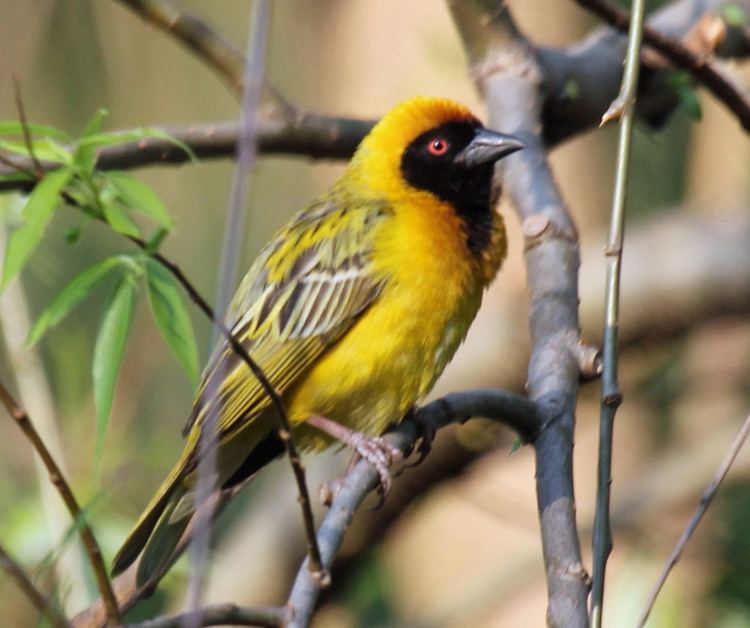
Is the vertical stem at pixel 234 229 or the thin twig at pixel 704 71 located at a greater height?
the thin twig at pixel 704 71

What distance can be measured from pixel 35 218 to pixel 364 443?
147cm

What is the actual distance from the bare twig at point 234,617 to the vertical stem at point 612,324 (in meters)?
0.60

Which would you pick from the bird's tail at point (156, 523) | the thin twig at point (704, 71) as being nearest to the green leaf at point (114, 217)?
the bird's tail at point (156, 523)

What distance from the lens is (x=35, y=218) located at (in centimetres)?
253

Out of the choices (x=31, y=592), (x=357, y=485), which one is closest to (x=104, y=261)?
(x=357, y=485)

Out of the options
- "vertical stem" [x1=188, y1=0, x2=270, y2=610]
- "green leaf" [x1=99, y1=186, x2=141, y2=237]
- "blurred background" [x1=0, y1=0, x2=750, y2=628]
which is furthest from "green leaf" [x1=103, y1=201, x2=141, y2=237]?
"blurred background" [x1=0, y1=0, x2=750, y2=628]

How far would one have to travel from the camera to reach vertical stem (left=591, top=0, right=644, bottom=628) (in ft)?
8.05

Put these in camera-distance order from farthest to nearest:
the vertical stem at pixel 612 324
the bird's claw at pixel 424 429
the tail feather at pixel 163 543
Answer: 1. the bird's claw at pixel 424 429
2. the tail feather at pixel 163 543
3. the vertical stem at pixel 612 324

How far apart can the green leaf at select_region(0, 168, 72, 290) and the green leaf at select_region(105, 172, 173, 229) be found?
174mm

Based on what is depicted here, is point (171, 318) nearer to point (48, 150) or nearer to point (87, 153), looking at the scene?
point (87, 153)

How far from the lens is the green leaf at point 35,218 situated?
253cm

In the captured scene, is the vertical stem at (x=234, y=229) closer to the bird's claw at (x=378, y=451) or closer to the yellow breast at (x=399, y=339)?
the bird's claw at (x=378, y=451)

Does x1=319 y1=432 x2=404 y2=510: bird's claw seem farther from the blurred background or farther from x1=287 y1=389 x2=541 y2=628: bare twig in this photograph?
the blurred background

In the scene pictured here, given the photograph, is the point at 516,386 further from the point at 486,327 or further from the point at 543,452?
the point at 543,452
